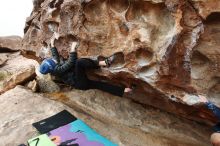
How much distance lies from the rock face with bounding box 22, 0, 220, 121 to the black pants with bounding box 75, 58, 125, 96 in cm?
19

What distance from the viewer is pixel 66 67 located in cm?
638

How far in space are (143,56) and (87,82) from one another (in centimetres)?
170

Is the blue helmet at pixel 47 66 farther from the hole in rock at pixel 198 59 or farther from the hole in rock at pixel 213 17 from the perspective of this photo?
the hole in rock at pixel 213 17

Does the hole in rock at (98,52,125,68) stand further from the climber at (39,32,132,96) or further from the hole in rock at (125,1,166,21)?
the hole in rock at (125,1,166,21)

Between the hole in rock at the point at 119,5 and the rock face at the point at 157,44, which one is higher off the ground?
the hole in rock at the point at 119,5

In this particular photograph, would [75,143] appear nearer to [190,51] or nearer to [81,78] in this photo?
[81,78]

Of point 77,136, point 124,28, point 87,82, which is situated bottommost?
point 77,136

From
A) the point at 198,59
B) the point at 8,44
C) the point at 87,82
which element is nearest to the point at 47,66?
the point at 87,82

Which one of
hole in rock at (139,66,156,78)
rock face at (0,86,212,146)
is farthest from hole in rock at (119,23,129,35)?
rock face at (0,86,212,146)

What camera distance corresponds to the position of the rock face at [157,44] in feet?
16.8

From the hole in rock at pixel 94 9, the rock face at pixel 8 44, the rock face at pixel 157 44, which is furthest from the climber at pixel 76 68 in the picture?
the rock face at pixel 8 44

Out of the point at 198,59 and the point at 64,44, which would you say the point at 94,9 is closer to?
the point at 64,44

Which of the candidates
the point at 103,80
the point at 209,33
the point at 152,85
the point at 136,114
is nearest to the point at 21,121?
the point at 103,80

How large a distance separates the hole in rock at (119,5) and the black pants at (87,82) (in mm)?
1048
